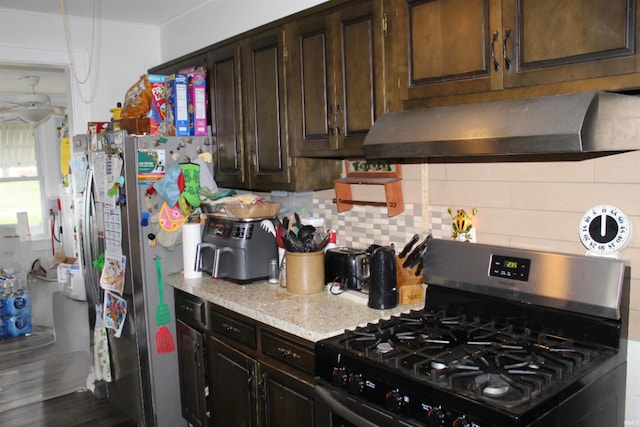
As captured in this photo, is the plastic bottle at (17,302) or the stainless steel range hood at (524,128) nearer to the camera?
the stainless steel range hood at (524,128)

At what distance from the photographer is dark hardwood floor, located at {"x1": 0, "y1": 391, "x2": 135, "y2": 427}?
352cm

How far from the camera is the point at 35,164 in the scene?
23.6 feet

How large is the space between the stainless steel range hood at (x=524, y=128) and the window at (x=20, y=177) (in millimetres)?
6452

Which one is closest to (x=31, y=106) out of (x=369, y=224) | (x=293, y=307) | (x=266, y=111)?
(x=266, y=111)

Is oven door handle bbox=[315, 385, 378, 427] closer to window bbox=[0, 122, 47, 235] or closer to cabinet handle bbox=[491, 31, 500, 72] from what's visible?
cabinet handle bbox=[491, 31, 500, 72]

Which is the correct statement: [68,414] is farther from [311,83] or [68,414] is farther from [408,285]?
[311,83]

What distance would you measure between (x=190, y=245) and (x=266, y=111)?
33.3 inches

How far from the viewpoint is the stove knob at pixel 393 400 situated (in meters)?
1.66

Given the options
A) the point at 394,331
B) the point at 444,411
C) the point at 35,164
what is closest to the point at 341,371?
the point at 394,331

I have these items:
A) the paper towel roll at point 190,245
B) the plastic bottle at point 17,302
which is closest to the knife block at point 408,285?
the paper towel roll at point 190,245

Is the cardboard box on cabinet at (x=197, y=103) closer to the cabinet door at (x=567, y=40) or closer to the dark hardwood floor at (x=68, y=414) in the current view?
the dark hardwood floor at (x=68, y=414)

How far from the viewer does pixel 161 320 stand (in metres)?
3.18

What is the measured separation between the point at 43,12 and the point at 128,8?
1.88 ft

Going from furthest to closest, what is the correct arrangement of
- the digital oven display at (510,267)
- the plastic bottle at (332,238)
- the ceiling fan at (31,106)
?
the ceiling fan at (31,106)
the plastic bottle at (332,238)
the digital oven display at (510,267)
